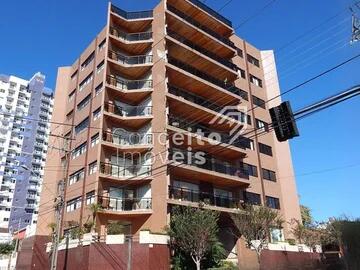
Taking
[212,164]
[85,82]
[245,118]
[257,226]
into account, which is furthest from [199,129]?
[85,82]

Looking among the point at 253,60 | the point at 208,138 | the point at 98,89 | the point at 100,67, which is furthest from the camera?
the point at 253,60

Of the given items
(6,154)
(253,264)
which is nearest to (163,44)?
(253,264)

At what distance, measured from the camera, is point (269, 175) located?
4284cm

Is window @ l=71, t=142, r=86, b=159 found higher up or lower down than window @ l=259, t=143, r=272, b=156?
lower down

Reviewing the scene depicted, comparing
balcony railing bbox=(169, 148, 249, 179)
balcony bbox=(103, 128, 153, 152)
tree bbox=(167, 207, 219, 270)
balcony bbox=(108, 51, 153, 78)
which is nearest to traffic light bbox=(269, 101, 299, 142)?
tree bbox=(167, 207, 219, 270)

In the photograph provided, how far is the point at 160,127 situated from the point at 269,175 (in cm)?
1632

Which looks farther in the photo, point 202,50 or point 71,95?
point 71,95

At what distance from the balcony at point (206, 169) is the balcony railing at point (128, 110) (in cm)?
523

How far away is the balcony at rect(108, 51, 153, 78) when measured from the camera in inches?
1474

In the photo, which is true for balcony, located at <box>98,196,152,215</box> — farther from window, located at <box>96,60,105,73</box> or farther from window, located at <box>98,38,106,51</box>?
window, located at <box>98,38,106,51</box>

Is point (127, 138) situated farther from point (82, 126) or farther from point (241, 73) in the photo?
point (241, 73)

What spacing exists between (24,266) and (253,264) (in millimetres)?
21901

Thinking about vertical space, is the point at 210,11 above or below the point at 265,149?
above

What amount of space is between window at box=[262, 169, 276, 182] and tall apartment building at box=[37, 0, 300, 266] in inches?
5.6
